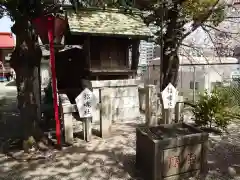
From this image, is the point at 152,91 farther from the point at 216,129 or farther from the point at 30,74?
the point at 30,74

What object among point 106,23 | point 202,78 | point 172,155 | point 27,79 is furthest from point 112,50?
point 202,78

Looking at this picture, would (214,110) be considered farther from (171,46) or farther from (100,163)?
(100,163)

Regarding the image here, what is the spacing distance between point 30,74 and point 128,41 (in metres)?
3.98

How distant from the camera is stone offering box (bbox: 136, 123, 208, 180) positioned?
12.4 feet

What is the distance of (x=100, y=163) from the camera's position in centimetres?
462

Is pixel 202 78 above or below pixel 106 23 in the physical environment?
below

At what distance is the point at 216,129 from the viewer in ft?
21.4

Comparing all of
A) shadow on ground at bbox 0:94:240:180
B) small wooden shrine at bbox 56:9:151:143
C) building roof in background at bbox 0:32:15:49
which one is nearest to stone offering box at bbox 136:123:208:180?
shadow on ground at bbox 0:94:240:180

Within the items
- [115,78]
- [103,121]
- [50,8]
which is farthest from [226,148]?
[50,8]

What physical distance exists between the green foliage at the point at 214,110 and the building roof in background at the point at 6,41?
22586mm

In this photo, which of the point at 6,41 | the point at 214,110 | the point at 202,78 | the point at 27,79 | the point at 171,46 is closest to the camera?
the point at 27,79

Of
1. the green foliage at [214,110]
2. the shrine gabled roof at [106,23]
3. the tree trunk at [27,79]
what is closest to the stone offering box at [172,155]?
the green foliage at [214,110]

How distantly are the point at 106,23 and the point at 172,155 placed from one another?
5.13 m

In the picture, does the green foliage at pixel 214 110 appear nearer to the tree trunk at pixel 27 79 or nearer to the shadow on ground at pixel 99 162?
the shadow on ground at pixel 99 162
